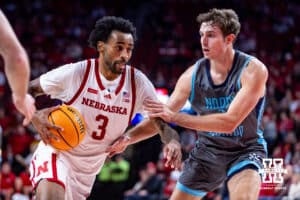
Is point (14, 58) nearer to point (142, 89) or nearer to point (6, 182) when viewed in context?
point (142, 89)

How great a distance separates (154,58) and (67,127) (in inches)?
481

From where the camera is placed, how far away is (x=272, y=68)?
1591cm

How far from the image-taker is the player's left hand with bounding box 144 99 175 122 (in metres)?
5.33

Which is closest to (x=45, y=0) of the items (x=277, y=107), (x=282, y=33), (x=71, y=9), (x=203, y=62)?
(x=71, y=9)

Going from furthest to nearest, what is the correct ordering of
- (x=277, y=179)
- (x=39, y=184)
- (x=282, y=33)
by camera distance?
(x=282, y=33) < (x=277, y=179) < (x=39, y=184)

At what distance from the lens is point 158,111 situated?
5.34m

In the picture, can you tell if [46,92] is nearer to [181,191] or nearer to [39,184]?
[39,184]

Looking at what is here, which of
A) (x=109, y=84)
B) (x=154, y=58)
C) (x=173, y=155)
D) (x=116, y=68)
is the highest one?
(x=154, y=58)

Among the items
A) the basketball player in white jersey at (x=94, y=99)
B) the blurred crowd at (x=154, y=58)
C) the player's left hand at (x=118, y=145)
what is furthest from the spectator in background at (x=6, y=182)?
the player's left hand at (x=118, y=145)

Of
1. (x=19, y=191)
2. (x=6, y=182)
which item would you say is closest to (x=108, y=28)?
(x=19, y=191)

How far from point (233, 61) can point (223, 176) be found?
41.5 inches

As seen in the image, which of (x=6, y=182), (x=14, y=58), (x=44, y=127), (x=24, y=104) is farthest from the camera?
(x=6, y=182)

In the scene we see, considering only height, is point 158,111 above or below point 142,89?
below

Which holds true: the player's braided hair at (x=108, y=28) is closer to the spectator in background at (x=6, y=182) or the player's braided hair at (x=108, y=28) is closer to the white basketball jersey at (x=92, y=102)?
the white basketball jersey at (x=92, y=102)
